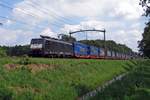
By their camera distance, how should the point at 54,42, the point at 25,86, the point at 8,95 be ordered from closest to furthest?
1. the point at 8,95
2. the point at 25,86
3. the point at 54,42

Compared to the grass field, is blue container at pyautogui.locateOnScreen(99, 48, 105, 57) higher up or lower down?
higher up

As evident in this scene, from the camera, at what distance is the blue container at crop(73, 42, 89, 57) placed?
198 ft

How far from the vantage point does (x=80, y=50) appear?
210ft

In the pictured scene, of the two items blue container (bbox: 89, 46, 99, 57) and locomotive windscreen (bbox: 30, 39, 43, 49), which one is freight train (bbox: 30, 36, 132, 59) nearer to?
locomotive windscreen (bbox: 30, 39, 43, 49)

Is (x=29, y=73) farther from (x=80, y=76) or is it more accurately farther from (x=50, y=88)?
(x=80, y=76)

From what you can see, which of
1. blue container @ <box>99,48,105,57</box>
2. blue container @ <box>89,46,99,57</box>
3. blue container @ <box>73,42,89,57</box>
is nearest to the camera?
blue container @ <box>73,42,89,57</box>

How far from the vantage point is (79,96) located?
2161 centimetres

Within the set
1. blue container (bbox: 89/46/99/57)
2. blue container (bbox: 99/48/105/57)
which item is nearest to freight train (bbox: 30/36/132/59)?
blue container (bbox: 89/46/99/57)

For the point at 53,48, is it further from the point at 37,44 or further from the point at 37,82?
the point at 37,82

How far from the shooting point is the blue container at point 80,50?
60412mm

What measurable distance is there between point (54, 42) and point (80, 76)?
22761 millimetres

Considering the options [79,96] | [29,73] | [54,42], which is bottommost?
[79,96]

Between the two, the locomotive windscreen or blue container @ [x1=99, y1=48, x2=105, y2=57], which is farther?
blue container @ [x1=99, y1=48, x2=105, y2=57]

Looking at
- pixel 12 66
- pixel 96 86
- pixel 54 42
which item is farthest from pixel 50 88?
pixel 54 42
